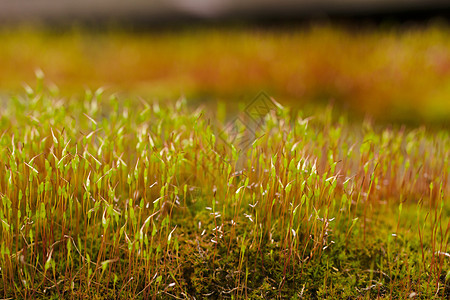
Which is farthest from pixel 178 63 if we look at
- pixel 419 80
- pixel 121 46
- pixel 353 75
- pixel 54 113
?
pixel 54 113

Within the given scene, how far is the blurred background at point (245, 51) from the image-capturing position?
438 cm

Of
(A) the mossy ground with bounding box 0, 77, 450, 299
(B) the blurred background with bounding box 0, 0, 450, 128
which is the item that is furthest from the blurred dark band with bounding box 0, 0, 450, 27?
(A) the mossy ground with bounding box 0, 77, 450, 299

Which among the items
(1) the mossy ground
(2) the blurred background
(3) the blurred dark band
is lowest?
(1) the mossy ground

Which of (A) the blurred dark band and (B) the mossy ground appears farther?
(A) the blurred dark band

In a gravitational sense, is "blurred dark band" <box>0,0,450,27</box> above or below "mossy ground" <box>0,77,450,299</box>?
above

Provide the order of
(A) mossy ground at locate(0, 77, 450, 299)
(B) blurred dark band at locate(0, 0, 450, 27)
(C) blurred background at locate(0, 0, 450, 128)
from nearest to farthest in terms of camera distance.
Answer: (A) mossy ground at locate(0, 77, 450, 299) < (C) blurred background at locate(0, 0, 450, 128) < (B) blurred dark band at locate(0, 0, 450, 27)

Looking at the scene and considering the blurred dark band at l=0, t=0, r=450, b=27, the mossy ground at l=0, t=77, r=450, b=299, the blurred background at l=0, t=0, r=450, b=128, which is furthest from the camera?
the blurred dark band at l=0, t=0, r=450, b=27

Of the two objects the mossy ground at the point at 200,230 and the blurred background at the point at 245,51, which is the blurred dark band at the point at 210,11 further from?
the mossy ground at the point at 200,230

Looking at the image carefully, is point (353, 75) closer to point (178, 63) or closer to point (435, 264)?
point (178, 63)

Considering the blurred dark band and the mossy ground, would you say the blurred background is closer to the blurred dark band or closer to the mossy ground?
the blurred dark band

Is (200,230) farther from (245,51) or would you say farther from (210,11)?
(210,11)

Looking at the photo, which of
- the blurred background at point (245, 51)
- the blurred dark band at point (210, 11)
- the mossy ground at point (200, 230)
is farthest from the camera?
the blurred dark band at point (210, 11)

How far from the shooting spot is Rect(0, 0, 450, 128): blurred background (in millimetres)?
4375

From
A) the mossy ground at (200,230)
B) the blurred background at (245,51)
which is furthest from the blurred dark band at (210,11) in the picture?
the mossy ground at (200,230)
